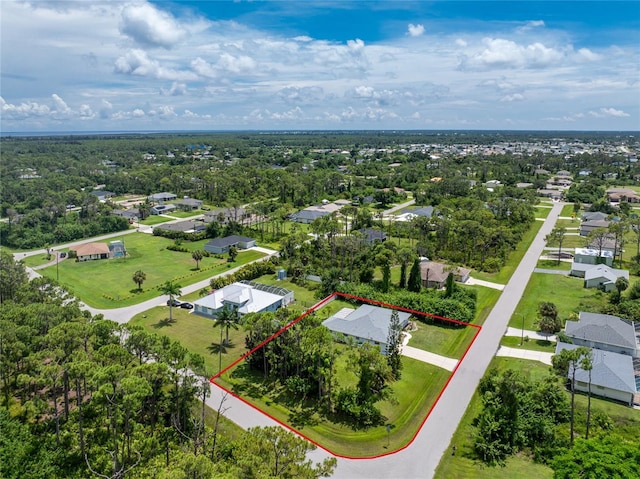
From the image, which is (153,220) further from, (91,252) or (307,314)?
(307,314)

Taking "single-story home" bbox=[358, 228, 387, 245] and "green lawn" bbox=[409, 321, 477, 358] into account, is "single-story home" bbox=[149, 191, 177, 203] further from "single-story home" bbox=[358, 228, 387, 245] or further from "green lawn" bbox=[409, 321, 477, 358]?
"green lawn" bbox=[409, 321, 477, 358]

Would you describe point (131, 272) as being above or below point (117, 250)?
below

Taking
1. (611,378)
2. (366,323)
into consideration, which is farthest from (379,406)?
(611,378)

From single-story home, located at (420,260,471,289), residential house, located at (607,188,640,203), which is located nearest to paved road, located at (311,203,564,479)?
single-story home, located at (420,260,471,289)

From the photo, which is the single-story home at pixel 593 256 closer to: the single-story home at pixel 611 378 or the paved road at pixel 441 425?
the paved road at pixel 441 425

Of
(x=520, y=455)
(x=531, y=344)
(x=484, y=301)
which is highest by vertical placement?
(x=484, y=301)

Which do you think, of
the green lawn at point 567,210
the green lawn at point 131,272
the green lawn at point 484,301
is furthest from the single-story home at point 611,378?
the green lawn at point 567,210
